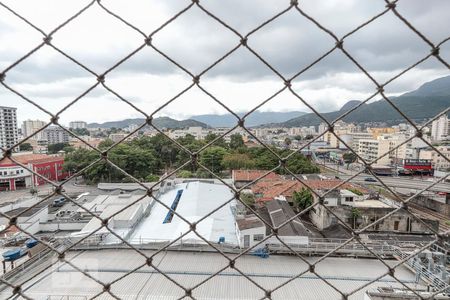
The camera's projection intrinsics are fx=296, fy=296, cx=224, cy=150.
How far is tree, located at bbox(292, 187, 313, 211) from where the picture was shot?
7.17 meters

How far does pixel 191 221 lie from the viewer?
5.58 m

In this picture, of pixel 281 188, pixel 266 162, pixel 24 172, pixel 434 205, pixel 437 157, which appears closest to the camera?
pixel 281 188

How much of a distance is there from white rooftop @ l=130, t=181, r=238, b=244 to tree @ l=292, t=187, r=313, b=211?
1.69 meters

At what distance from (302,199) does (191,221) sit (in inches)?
119

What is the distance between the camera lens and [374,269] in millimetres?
4039

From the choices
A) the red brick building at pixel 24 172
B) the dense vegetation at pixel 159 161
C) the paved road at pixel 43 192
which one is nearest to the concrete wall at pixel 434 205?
the dense vegetation at pixel 159 161

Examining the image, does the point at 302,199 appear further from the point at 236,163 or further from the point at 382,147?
the point at 382,147

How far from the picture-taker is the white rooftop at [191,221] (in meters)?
5.30

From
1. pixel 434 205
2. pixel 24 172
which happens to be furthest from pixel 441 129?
pixel 24 172

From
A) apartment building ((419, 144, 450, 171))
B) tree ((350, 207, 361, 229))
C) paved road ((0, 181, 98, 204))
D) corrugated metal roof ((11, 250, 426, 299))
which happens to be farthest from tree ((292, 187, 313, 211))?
apartment building ((419, 144, 450, 171))

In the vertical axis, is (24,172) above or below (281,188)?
below

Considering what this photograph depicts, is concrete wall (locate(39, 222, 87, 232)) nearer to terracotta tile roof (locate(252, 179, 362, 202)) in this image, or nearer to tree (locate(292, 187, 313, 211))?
terracotta tile roof (locate(252, 179, 362, 202))

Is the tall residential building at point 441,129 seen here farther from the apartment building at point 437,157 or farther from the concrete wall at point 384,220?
the concrete wall at point 384,220

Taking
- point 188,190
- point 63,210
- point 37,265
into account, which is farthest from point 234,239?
point 63,210
